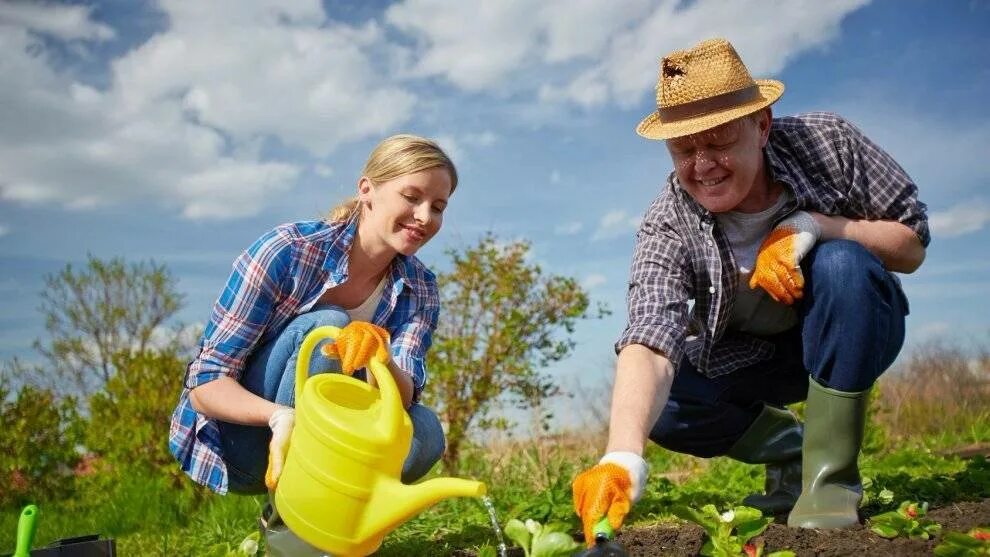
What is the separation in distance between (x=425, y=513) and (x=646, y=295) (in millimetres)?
1489

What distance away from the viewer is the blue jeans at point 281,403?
7.58 ft

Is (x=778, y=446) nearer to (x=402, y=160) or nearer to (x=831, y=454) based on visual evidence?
(x=831, y=454)

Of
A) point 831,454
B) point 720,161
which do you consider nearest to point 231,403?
point 720,161

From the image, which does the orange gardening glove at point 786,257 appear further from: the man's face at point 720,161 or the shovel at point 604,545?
the shovel at point 604,545

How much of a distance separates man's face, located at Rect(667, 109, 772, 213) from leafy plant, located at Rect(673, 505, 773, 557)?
87 centimetres

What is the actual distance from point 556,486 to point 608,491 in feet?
5.78

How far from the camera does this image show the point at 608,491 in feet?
5.50

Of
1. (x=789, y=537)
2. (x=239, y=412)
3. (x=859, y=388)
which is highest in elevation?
(x=859, y=388)

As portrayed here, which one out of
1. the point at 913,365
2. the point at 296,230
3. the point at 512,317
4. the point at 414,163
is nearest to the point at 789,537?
the point at 414,163

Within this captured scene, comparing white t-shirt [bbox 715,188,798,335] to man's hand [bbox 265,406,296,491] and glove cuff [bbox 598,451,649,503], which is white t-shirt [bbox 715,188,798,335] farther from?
man's hand [bbox 265,406,296,491]

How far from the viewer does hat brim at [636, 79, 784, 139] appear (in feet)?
7.09

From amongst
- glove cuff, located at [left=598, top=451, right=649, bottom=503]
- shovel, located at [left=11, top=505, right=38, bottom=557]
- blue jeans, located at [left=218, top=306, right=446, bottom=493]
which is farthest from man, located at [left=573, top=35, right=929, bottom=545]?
shovel, located at [left=11, top=505, right=38, bottom=557]

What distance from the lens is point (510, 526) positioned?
169cm

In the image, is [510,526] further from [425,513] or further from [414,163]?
[425,513]
